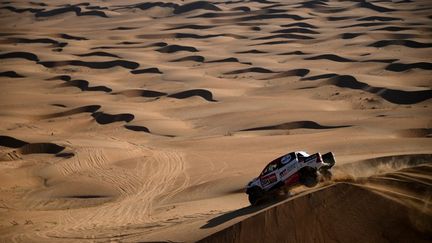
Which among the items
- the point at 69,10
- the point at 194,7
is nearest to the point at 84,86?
the point at 194,7

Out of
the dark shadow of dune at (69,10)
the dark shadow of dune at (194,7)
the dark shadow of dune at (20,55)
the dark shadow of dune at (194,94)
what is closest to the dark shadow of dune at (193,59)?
the dark shadow of dune at (194,94)

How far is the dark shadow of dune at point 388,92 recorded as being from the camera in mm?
25766

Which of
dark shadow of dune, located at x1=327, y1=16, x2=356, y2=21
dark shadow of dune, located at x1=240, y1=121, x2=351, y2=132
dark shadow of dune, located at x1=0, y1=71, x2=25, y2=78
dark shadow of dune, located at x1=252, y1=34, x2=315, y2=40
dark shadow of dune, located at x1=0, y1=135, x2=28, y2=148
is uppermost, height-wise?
dark shadow of dune, located at x1=327, y1=16, x2=356, y2=21

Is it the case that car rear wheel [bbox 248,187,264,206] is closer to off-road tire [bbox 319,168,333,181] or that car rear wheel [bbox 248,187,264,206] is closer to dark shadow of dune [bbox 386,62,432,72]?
off-road tire [bbox 319,168,333,181]

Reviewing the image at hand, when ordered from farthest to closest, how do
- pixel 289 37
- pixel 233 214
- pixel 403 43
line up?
pixel 289 37 < pixel 403 43 < pixel 233 214

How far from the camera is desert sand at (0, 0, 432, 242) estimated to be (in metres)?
9.26

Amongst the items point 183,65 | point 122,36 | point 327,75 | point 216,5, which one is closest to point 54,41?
point 122,36

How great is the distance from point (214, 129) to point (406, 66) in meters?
17.8

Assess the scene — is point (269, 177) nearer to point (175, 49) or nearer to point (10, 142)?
point (10, 142)

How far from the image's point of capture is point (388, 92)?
27406 millimetres

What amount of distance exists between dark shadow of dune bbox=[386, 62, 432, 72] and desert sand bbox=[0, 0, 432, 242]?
0.42ft

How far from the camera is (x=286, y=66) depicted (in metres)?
37.5

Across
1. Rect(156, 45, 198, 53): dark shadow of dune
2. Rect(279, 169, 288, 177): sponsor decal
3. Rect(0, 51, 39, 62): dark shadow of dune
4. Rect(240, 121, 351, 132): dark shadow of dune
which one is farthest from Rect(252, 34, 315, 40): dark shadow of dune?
Rect(279, 169, 288, 177): sponsor decal

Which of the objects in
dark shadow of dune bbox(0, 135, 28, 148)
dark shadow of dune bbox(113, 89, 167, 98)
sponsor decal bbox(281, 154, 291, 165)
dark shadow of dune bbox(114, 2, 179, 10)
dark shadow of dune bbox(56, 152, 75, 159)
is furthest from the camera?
dark shadow of dune bbox(114, 2, 179, 10)
